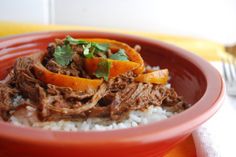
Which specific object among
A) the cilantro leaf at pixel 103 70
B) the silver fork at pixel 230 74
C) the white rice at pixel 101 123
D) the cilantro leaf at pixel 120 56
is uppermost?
the cilantro leaf at pixel 120 56

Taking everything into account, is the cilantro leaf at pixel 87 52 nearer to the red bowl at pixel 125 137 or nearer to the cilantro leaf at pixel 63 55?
the cilantro leaf at pixel 63 55

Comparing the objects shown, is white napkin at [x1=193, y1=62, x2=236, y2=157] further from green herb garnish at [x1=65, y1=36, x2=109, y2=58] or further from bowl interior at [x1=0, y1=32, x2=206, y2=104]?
green herb garnish at [x1=65, y1=36, x2=109, y2=58]

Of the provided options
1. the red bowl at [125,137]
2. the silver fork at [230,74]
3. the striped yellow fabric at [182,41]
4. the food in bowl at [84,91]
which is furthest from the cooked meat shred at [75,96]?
the striped yellow fabric at [182,41]

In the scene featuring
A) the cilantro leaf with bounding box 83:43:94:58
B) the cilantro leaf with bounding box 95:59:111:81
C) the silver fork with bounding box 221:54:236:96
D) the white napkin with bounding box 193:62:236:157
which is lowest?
the white napkin with bounding box 193:62:236:157

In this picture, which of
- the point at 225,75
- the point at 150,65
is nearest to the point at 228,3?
the point at 225,75

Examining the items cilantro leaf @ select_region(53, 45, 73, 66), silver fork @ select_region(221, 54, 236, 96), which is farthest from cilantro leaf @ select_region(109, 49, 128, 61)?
silver fork @ select_region(221, 54, 236, 96)

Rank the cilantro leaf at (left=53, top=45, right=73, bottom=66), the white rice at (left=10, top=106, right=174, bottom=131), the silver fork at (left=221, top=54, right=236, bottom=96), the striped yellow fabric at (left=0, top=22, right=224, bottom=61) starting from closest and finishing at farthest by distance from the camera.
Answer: the white rice at (left=10, top=106, right=174, bottom=131), the cilantro leaf at (left=53, top=45, right=73, bottom=66), the silver fork at (left=221, top=54, right=236, bottom=96), the striped yellow fabric at (left=0, top=22, right=224, bottom=61)

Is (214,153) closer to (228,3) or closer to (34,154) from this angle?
(34,154)

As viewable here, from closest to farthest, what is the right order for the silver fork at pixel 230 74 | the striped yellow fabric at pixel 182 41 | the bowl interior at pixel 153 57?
the bowl interior at pixel 153 57, the silver fork at pixel 230 74, the striped yellow fabric at pixel 182 41
